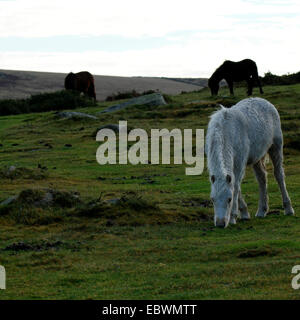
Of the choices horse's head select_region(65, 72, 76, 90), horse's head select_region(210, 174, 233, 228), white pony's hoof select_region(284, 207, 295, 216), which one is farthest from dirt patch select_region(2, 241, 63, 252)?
horse's head select_region(65, 72, 76, 90)

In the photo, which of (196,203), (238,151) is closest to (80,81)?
(196,203)

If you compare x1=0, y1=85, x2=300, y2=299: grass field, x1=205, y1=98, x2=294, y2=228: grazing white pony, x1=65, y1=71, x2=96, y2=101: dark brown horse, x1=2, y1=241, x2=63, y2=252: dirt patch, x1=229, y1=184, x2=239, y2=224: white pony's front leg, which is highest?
x1=65, y1=71, x2=96, y2=101: dark brown horse

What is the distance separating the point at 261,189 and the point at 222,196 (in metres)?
2.51

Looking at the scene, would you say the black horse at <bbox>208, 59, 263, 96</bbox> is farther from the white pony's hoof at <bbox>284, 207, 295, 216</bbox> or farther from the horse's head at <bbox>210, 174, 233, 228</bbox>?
the horse's head at <bbox>210, 174, 233, 228</bbox>

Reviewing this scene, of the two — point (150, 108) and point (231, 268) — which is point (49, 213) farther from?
point (150, 108)

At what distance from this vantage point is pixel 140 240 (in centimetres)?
1248

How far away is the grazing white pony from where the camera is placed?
12.3m

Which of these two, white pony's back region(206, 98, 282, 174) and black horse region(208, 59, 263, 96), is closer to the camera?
white pony's back region(206, 98, 282, 174)

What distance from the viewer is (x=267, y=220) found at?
14.0 meters

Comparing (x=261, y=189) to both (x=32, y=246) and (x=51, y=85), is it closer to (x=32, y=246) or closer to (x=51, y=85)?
(x=32, y=246)

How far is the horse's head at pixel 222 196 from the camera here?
Result: 40.2ft

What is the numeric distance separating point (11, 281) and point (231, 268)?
303cm
